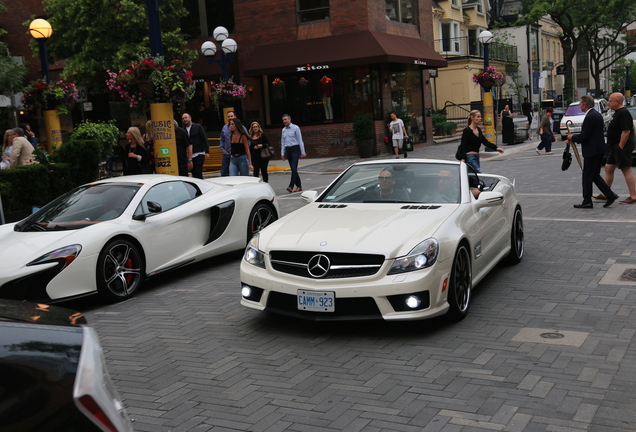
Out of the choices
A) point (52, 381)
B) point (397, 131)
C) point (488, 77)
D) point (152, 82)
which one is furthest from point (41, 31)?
point (488, 77)

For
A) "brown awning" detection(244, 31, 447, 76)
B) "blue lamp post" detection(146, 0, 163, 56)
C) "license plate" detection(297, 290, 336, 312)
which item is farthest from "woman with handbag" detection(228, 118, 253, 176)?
"brown awning" detection(244, 31, 447, 76)

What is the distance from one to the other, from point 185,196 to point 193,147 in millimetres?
6475

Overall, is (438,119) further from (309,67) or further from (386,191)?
(386,191)

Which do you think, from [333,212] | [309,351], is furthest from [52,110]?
[309,351]

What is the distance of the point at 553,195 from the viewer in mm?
13719

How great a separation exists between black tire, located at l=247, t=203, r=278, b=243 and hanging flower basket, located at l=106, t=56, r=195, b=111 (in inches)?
140

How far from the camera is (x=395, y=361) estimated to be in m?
5.22

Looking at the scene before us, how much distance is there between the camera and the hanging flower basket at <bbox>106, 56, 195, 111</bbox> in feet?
39.7

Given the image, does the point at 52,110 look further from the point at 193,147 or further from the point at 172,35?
the point at 172,35

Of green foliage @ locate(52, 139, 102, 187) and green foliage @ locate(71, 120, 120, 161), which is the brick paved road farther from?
green foliage @ locate(71, 120, 120, 161)

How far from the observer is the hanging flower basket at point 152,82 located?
476 inches

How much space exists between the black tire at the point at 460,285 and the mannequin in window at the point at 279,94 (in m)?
25.0

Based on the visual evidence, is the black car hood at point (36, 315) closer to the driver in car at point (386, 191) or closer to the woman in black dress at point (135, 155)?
the driver in car at point (386, 191)

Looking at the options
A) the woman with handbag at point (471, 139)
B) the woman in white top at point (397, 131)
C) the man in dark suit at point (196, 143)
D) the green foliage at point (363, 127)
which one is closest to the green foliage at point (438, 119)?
the green foliage at point (363, 127)
